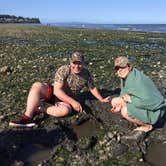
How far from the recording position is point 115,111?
9484 mm

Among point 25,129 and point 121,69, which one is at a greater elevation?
point 121,69

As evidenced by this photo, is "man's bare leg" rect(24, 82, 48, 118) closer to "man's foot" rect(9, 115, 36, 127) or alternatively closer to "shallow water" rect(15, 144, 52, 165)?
"man's foot" rect(9, 115, 36, 127)

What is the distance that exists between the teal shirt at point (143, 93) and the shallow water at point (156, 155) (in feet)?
2.77

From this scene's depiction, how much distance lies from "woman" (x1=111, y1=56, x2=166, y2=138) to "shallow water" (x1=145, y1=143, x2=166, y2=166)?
0.51 meters

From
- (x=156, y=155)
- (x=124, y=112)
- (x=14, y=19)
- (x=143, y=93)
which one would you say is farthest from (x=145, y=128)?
(x=14, y=19)

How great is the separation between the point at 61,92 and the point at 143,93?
226 cm

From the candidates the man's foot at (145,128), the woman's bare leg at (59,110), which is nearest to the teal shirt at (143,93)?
the man's foot at (145,128)

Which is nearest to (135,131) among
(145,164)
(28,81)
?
(145,164)

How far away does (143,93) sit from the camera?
27.9ft

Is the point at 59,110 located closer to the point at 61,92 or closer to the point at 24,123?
the point at 61,92

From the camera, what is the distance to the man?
377 inches

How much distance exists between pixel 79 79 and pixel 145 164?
10.9 ft

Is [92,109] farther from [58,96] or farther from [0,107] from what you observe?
[0,107]

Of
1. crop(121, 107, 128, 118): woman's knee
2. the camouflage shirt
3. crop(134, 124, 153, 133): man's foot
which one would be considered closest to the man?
the camouflage shirt
